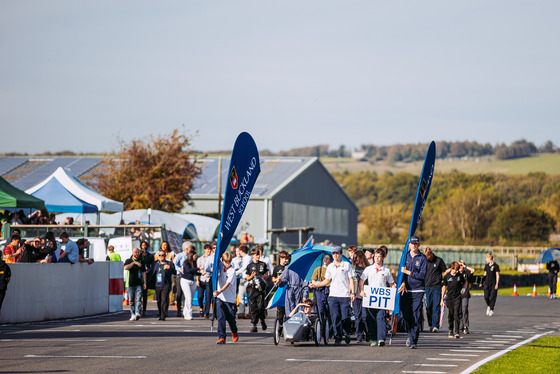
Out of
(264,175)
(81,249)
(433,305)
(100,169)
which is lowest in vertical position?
(433,305)

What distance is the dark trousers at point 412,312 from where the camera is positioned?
1636cm

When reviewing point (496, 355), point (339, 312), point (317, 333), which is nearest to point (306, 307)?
point (317, 333)

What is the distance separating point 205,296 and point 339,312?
25.3 feet

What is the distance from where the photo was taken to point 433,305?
20109 millimetres

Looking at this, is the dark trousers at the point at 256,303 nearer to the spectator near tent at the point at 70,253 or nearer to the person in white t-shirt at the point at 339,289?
the person in white t-shirt at the point at 339,289

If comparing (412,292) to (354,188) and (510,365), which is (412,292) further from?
(354,188)

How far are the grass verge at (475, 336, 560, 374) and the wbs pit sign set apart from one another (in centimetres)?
227

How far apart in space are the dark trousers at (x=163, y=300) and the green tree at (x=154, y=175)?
1149 inches

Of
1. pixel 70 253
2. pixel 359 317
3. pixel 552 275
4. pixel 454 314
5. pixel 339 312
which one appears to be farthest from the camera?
pixel 552 275

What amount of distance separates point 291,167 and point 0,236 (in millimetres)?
43040

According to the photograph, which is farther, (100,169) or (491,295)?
(100,169)

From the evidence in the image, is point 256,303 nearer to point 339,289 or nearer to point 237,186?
point 339,289

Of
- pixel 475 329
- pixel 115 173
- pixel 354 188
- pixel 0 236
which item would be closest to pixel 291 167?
pixel 115 173

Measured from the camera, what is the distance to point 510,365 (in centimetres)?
1382
